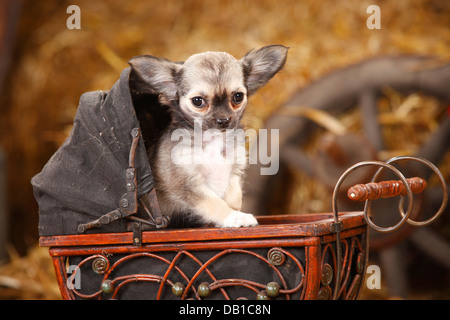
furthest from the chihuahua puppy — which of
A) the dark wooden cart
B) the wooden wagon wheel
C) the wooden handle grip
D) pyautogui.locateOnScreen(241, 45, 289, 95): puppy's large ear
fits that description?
the wooden wagon wheel

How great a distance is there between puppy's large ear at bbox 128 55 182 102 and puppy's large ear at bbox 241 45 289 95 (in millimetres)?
223

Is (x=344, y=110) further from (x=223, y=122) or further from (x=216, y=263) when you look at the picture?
(x=216, y=263)

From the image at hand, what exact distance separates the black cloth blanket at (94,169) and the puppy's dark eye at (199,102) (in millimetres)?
194

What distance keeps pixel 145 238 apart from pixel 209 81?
500 millimetres

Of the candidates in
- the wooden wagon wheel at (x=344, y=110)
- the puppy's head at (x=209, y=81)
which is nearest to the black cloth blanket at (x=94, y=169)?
the puppy's head at (x=209, y=81)

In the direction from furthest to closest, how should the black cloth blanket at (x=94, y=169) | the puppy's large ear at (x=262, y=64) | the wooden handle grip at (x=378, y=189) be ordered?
1. the puppy's large ear at (x=262, y=64)
2. the black cloth blanket at (x=94, y=169)
3. the wooden handle grip at (x=378, y=189)

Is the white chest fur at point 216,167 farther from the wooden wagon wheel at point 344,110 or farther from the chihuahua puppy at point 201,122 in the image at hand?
the wooden wagon wheel at point 344,110

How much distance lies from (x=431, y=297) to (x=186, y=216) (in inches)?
64.9

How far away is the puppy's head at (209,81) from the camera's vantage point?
5.41ft

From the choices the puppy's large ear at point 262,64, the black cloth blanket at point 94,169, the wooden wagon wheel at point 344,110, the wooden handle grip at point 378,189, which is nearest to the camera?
the wooden handle grip at point 378,189

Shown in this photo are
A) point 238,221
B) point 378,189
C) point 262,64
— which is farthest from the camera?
point 262,64

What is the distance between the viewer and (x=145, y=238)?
5.15ft

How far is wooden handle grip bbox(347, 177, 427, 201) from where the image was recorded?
1.47 metres

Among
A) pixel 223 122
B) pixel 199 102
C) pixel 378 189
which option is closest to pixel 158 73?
pixel 199 102
